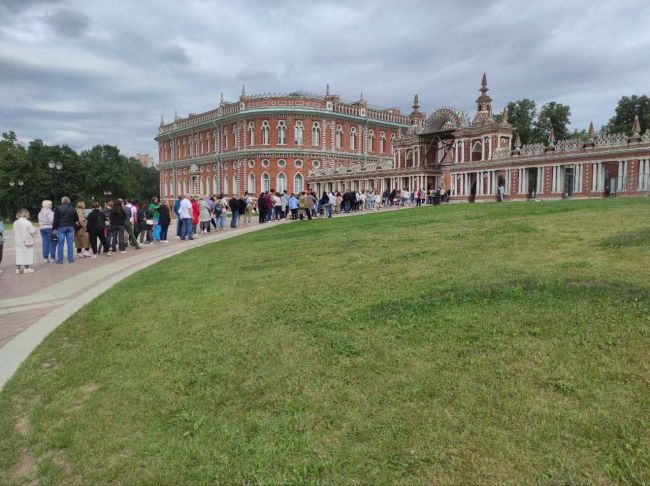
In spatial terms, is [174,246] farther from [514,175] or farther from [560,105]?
[560,105]

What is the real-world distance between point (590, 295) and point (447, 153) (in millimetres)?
38462

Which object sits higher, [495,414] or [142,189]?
[142,189]

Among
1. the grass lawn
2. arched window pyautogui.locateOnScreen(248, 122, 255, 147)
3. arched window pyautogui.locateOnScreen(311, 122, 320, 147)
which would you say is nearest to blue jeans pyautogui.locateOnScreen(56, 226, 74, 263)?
the grass lawn

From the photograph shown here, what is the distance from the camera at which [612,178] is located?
2697cm

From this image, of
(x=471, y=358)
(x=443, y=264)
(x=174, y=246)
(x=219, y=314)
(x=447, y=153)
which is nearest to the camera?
(x=471, y=358)

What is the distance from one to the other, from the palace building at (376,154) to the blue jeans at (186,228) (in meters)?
22.1

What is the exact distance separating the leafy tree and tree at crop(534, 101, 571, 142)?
0.80 m

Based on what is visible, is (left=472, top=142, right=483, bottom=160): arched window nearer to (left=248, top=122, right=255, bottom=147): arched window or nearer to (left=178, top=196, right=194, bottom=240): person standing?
(left=178, top=196, right=194, bottom=240): person standing

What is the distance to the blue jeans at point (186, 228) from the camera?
18.7 meters

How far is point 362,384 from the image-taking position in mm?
4043

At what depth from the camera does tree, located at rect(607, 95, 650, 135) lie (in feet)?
174

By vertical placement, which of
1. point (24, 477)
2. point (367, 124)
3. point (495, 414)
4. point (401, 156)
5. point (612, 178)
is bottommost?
point (24, 477)

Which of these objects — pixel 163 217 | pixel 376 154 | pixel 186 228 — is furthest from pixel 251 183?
pixel 163 217

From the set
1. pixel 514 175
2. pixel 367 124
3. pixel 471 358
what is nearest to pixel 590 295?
pixel 471 358
